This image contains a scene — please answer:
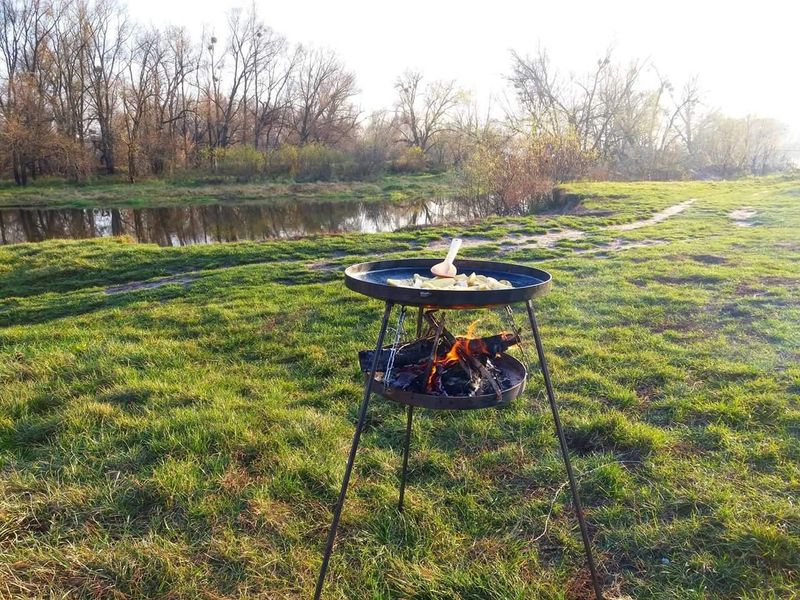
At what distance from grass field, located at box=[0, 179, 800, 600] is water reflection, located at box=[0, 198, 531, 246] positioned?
1099 centimetres

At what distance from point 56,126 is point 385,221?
28.1 meters

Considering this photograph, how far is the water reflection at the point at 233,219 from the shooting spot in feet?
56.0

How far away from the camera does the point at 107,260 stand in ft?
34.2

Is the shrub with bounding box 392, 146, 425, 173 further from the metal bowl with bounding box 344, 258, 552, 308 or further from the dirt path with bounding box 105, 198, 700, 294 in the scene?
the metal bowl with bounding box 344, 258, 552, 308

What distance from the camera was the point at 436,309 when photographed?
6.69 ft

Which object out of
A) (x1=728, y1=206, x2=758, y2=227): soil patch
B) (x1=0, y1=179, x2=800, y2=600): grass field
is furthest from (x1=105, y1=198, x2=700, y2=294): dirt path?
(x1=0, y1=179, x2=800, y2=600): grass field

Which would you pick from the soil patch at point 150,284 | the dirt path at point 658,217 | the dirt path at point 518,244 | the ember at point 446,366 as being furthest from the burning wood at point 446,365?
the dirt path at point 658,217

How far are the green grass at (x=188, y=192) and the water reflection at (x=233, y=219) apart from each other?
197 cm

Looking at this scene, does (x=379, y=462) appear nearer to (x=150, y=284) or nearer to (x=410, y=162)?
(x=150, y=284)

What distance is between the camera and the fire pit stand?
1.75m

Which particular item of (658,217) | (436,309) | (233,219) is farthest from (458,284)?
(233,219)

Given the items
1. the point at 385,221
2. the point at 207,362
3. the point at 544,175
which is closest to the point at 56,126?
the point at 385,221

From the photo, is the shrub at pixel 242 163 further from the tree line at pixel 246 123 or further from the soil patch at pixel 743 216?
the soil patch at pixel 743 216

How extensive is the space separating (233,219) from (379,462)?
64.4ft
